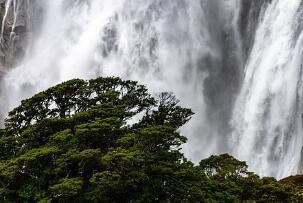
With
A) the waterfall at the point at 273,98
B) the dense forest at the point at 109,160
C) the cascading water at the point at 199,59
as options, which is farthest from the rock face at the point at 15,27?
the dense forest at the point at 109,160

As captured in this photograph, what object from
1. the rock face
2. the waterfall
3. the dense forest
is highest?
the rock face

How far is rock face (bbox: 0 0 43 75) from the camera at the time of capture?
73375 millimetres

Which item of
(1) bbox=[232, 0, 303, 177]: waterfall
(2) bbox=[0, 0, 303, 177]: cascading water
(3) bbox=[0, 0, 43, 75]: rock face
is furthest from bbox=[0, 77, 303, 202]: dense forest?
(3) bbox=[0, 0, 43, 75]: rock face

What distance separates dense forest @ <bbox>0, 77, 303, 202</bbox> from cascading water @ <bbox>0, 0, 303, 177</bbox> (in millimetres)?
17723

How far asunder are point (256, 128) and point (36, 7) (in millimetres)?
40192

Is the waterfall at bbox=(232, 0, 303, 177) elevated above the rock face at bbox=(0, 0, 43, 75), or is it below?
below

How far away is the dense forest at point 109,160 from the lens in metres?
26.5

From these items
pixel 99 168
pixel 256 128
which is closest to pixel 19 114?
pixel 99 168

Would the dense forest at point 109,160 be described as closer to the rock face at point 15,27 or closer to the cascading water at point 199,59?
the cascading water at point 199,59

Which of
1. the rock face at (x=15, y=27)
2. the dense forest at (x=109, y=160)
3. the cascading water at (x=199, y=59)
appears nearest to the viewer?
the dense forest at (x=109, y=160)

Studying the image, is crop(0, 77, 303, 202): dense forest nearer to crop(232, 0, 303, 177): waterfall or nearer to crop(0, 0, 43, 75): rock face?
crop(232, 0, 303, 177): waterfall

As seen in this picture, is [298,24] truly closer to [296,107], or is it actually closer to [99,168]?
[296,107]

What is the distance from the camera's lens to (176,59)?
2623 inches

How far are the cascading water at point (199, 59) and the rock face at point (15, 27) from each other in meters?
0.20
